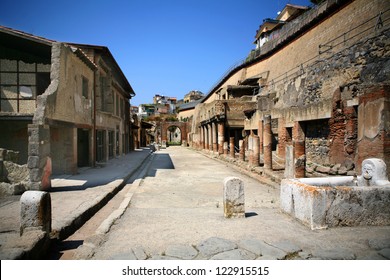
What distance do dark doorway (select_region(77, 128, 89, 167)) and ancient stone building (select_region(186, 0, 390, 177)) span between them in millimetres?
8213

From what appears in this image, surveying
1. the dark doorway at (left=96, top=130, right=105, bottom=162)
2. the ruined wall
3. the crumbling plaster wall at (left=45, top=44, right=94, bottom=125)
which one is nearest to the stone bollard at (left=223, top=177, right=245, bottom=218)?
the crumbling plaster wall at (left=45, top=44, right=94, bottom=125)

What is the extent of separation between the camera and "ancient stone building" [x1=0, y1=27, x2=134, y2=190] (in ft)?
22.8

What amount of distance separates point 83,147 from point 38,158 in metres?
5.89

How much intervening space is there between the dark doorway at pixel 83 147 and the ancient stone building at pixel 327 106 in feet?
26.9

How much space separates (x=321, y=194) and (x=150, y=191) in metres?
5.13

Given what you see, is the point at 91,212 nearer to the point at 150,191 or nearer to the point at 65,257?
the point at 65,257

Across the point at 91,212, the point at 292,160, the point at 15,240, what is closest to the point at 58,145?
the point at 91,212

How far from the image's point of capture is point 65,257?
315 cm

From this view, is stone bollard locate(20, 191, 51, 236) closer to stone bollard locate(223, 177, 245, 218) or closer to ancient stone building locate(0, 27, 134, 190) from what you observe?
stone bollard locate(223, 177, 245, 218)

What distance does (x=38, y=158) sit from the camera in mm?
6465

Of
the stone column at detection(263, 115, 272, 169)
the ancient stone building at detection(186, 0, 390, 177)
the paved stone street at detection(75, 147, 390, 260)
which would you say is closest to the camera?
the paved stone street at detection(75, 147, 390, 260)

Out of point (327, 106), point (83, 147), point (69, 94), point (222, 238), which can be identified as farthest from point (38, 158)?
point (327, 106)

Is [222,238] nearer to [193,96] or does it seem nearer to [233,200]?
[233,200]

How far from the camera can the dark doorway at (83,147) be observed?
1204 centimetres
